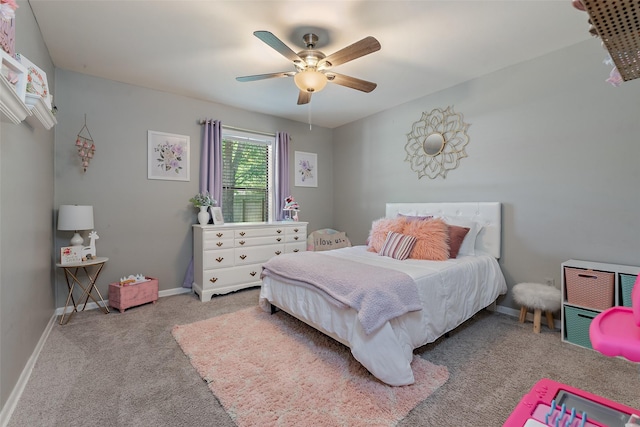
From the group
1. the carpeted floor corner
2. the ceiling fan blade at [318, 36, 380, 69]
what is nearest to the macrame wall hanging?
the carpeted floor corner

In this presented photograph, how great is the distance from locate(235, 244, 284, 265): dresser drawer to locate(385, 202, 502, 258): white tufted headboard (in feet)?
6.84

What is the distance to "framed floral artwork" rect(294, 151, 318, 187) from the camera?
466 centimetres

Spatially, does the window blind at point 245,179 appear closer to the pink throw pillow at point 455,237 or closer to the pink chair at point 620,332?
the pink throw pillow at point 455,237

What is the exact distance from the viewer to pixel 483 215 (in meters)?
3.02

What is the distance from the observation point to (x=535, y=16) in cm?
209

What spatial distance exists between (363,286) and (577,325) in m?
1.88

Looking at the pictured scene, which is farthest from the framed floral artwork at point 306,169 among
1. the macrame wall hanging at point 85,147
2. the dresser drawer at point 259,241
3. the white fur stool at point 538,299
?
the white fur stool at point 538,299

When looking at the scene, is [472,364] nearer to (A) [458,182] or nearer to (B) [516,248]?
(B) [516,248]

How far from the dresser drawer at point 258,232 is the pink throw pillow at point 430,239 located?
180 centimetres

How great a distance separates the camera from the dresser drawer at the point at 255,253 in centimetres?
357

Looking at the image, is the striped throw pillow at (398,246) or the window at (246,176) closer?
the striped throw pillow at (398,246)

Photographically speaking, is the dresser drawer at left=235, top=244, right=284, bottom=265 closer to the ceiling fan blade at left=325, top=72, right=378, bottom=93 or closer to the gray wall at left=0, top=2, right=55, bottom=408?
the gray wall at left=0, top=2, right=55, bottom=408

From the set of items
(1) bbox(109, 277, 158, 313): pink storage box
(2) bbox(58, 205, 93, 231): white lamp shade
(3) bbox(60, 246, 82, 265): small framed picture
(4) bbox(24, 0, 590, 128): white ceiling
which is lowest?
(1) bbox(109, 277, 158, 313): pink storage box

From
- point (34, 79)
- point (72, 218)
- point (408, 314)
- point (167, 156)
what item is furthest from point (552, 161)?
point (72, 218)
